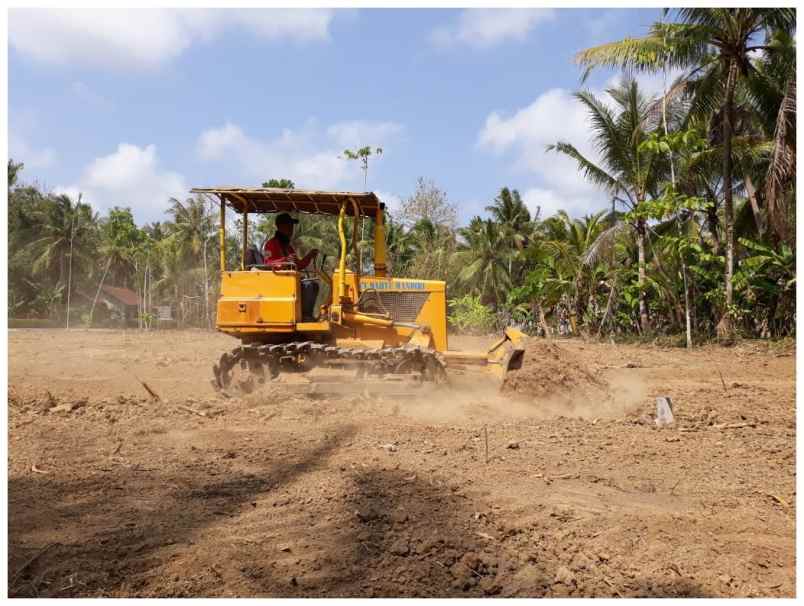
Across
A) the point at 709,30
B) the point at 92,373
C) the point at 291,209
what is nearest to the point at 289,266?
the point at 291,209

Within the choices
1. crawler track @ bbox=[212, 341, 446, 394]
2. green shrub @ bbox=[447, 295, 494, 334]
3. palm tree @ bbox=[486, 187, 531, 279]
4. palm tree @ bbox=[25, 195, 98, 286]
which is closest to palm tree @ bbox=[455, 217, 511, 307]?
palm tree @ bbox=[486, 187, 531, 279]

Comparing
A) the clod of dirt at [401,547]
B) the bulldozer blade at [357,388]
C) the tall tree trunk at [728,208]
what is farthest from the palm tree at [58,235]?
the clod of dirt at [401,547]

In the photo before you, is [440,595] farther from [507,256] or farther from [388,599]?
[507,256]

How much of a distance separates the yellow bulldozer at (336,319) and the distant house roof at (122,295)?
4982cm

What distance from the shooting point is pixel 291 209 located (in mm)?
8883

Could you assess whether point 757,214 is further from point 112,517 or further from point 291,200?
point 112,517

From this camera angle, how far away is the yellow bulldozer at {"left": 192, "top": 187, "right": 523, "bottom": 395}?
8.02 metres

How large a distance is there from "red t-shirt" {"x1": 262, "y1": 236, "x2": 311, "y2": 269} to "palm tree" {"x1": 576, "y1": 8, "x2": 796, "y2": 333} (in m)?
12.8

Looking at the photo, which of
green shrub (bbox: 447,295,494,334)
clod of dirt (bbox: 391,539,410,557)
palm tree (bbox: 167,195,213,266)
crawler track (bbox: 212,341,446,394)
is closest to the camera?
clod of dirt (bbox: 391,539,410,557)

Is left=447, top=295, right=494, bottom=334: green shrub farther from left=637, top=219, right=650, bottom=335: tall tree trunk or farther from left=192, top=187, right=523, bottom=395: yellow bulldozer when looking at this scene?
left=192, top=187, right=523, bottom=395: yellow bulldozer

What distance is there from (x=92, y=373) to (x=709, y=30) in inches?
654

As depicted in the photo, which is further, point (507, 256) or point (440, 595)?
point (507, 256)

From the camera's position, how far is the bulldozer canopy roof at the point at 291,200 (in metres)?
7.98

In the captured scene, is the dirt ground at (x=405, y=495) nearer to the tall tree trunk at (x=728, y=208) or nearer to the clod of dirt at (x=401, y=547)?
the clod of dirt at (x=401, y=547)
